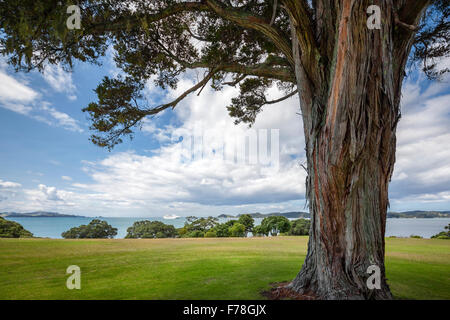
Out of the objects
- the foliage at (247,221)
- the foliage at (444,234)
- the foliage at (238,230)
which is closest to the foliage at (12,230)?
the foliage at (238,230)

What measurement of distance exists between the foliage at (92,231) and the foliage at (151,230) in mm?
2456

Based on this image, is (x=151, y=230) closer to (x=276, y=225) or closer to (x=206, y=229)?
(x=206, y=229)

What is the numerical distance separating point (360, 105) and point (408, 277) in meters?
4.92

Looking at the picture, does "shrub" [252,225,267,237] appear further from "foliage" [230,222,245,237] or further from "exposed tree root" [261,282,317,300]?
"exposed tree root" [261,282,317,300]

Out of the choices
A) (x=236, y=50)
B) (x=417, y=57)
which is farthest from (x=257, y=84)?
(x=417, y=57)

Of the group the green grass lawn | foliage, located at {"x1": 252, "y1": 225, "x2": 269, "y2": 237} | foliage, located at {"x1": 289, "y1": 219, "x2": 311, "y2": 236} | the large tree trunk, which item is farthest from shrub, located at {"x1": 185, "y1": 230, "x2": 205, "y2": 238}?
the large tree trunk

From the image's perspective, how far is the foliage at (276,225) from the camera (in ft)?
86.1

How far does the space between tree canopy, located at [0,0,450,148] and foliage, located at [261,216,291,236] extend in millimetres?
20330

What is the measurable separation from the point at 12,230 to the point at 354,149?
27740mm

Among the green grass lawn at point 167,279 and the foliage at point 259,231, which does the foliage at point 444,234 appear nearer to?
the foliage at point 259,231

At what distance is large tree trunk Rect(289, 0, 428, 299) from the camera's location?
3646 millimetres
